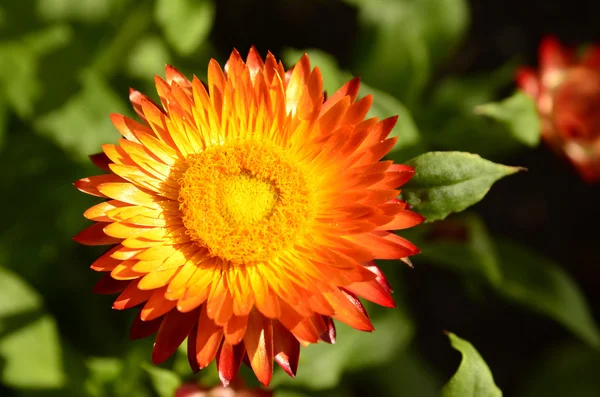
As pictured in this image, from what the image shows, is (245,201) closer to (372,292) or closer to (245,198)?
(245,198)

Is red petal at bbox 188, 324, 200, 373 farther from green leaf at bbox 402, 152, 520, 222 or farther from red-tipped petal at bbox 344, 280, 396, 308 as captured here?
green leaf at bbox 402, 152, 520, 222

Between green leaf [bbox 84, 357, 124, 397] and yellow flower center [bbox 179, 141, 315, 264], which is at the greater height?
yellow flower center [bbox 179, 141, 315, 264]

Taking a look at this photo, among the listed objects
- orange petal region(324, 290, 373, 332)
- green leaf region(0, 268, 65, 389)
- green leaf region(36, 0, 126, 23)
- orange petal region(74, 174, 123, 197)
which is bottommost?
green leaf region(0, 268, 65, 389)

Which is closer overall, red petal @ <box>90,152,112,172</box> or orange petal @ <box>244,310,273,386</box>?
orange petal @ <box>244,310,273,386</box>

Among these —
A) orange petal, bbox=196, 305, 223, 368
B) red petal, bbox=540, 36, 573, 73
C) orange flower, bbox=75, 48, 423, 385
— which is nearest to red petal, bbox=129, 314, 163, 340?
orange flower, bbox=75, 48, 423, 385

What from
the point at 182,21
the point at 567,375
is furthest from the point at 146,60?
the point at 567,375

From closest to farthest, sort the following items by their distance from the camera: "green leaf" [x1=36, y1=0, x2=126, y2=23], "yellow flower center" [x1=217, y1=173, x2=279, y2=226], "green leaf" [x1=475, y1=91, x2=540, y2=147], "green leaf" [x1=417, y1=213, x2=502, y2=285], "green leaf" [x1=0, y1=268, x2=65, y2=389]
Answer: "yellow flower center" [x1=217, y1=173, x2=279, y2=226] < "green leaf" [x1=475, y1=91, x2=540, y2=147] < "green leaf" [x1=0, y1=268, x2=65, y2=389] < "green leaf" [x1=417, y1=213, x2=502, y2=285] < "green leaf" [x1=36, y1=0, x2=126, y2=23]

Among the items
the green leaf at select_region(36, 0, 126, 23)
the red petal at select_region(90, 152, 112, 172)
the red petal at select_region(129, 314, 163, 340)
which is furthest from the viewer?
the green leaf at select_region(36, 0, 126, 23)
